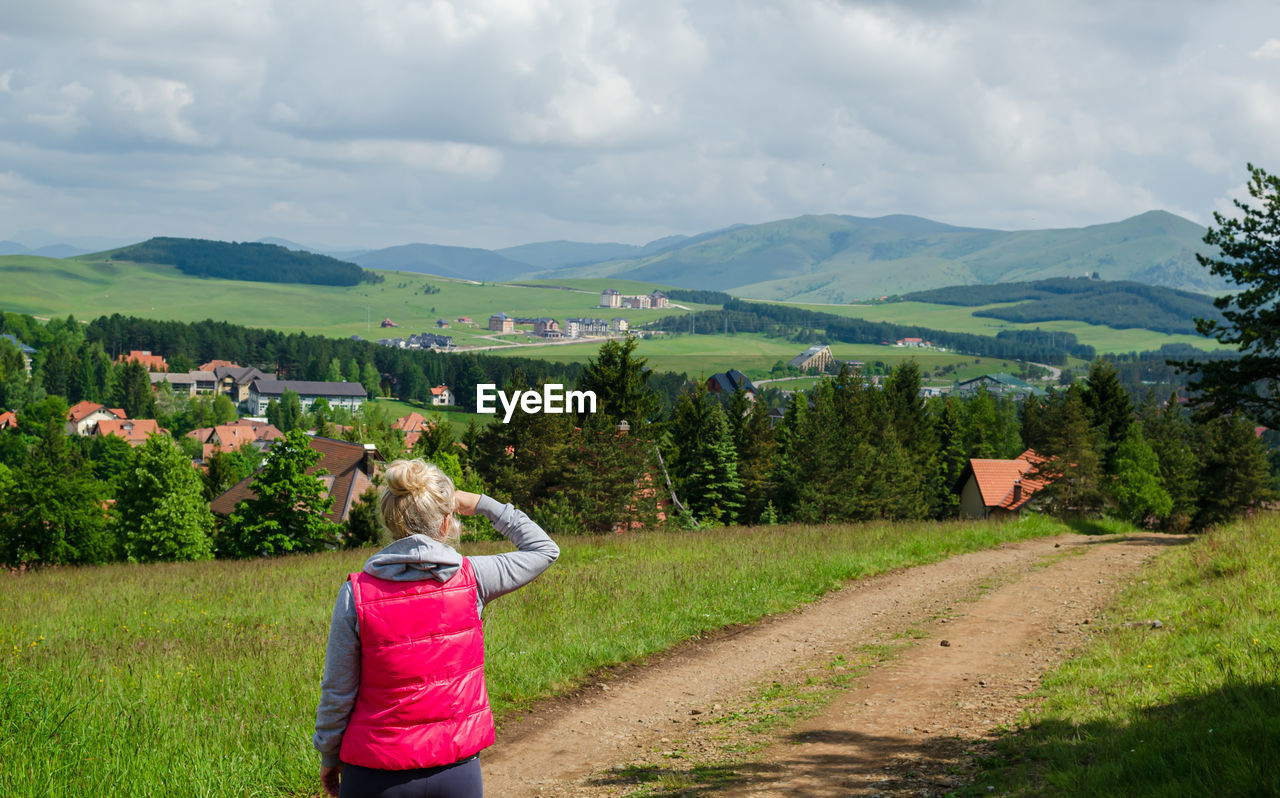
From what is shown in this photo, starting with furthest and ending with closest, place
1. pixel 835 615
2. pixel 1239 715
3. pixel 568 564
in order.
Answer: pixel 568 564
pixel 835 615
pixel 1239 715

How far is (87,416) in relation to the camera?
165375mm

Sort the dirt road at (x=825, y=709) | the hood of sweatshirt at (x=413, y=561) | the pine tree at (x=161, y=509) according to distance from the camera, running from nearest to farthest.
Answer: the hood of sweatshirt at (x=413, y=561)
the dirt road at (x=825, y=709)
the pine tree at (x=161, y=509)

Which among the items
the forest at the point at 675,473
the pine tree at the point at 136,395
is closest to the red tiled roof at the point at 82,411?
the pine tree at the point at 136,395

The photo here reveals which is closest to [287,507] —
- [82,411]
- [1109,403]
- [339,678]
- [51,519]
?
[51,519]

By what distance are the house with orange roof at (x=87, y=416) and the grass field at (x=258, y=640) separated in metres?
165

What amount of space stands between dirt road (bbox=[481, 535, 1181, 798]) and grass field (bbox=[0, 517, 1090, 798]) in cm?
76

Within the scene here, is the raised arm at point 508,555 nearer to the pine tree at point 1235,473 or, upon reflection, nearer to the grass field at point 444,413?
the pine tree at point 1235,473

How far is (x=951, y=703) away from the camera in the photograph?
27.3ft

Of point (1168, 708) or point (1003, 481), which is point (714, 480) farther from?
point (1168, 708)

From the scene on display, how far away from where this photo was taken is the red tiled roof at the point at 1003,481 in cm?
6412

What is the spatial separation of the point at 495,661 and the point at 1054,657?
5959 millimetres

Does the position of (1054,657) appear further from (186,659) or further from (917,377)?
(917,377)

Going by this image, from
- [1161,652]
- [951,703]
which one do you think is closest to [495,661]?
[951,703]

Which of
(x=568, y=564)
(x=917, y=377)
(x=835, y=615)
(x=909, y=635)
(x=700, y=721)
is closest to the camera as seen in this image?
(x=700, y=721)
